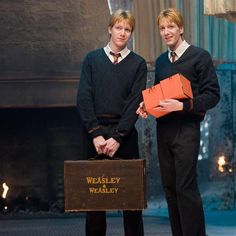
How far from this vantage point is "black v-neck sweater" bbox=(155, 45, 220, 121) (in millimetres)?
3650

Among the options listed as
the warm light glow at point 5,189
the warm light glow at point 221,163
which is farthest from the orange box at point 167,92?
the warm light glow at point 5,189

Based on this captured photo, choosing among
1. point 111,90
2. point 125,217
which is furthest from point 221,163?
point 111,90

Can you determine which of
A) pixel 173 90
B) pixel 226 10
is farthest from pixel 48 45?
pixel 173 90

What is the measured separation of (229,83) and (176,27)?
361cm

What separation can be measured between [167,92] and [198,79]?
223 mm

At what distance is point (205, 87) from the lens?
3680mm

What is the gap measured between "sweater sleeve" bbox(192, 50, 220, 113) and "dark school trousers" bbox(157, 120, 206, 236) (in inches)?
5.3

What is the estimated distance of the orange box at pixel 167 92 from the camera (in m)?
3.56

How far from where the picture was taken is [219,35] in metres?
6.66

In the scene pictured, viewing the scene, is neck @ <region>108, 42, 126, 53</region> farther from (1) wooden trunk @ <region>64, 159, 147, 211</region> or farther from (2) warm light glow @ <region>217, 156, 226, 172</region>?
(2) warm light glow @ <region>217, 156, 226, 172</region>

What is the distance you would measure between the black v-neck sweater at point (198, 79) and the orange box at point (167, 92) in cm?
8

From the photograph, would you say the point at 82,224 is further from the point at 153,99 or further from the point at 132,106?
the point at 153,99

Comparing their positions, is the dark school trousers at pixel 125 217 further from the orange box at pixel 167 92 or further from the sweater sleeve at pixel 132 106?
the orange box at pixel 167 92

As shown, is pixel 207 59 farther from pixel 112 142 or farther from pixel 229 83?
pixel 229 83
